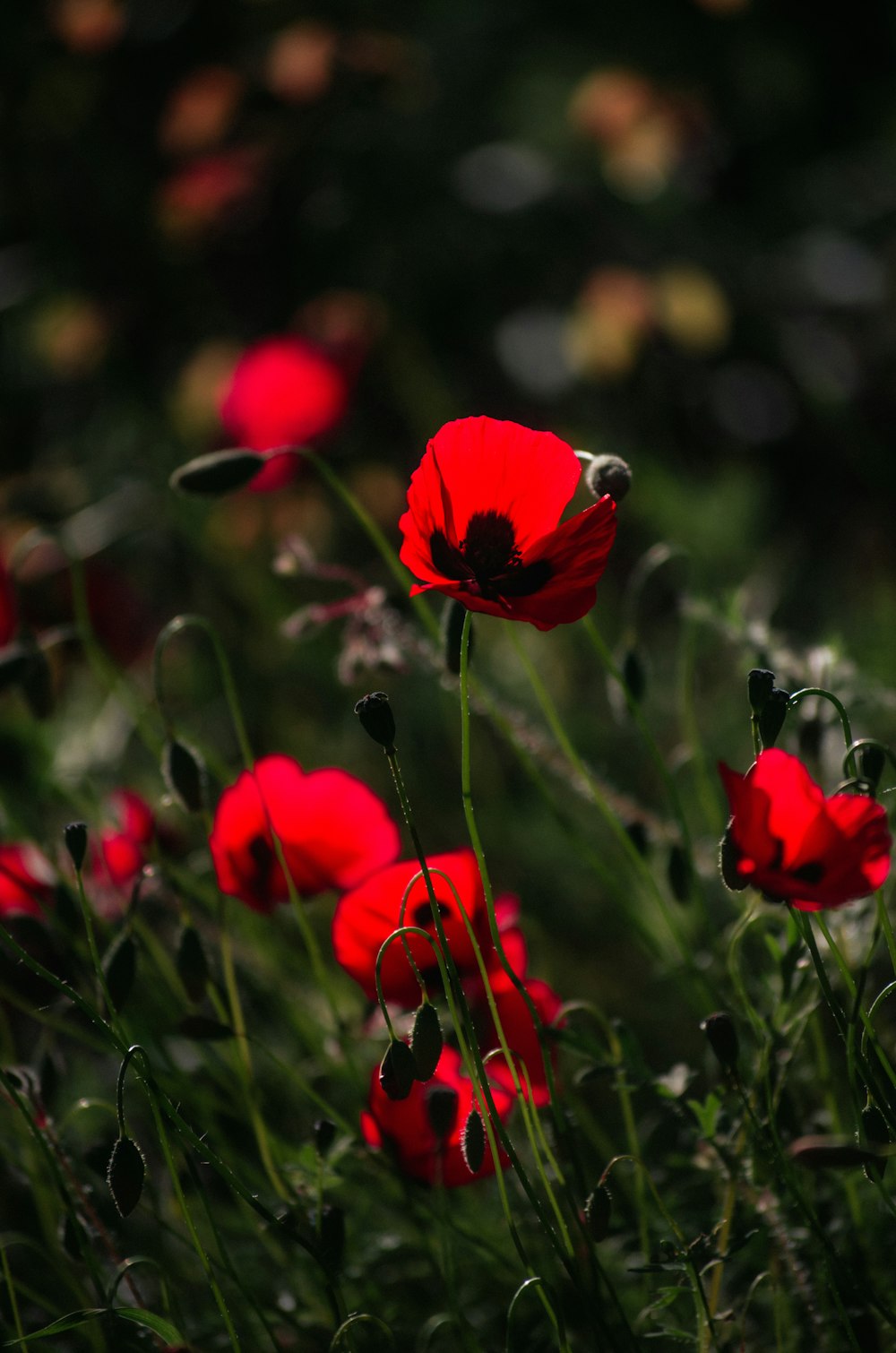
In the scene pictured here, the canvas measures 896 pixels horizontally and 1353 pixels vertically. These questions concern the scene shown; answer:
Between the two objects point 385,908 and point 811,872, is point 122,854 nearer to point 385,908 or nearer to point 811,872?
point 385,908

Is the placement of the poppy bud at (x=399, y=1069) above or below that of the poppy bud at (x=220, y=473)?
below

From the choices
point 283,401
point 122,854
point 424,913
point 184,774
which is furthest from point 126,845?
point 283,401

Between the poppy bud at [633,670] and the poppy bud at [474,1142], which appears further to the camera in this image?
the poppy bud at [633,670]

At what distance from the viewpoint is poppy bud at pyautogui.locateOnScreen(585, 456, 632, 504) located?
67 centimetres

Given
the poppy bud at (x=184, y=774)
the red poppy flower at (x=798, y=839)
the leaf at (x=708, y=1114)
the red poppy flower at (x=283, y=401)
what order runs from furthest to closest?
the red poppy flower at (x=283, y=401) < the poppy bud at (x=184, y=774) < the leaf at (x=708, y=1114) < the red poppy flower at (x=798, y=839)

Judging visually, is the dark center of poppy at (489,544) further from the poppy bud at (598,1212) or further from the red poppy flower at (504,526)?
the poppy bud at (598,1212)

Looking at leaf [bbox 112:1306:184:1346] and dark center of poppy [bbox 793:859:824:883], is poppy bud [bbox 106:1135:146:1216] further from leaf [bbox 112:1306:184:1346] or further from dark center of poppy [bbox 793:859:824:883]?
dark center of poppy [bbox 793:859:824:883]

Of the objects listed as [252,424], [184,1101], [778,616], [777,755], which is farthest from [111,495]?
[777,755]

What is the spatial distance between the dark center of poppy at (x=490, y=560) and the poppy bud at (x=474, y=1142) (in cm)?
28

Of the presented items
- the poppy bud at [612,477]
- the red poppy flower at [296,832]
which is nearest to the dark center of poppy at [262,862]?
the red poppy flower at [296,832]

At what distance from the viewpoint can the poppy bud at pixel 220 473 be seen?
0.82 meters

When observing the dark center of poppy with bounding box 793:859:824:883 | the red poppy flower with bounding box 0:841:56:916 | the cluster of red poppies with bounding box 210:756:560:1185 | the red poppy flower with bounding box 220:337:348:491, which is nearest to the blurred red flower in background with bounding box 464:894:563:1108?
the cluster of red poppies with bounding box 210:756:560:1185

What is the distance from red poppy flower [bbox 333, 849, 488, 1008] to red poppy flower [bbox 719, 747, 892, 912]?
17 cm

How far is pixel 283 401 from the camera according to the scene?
5.28ft
